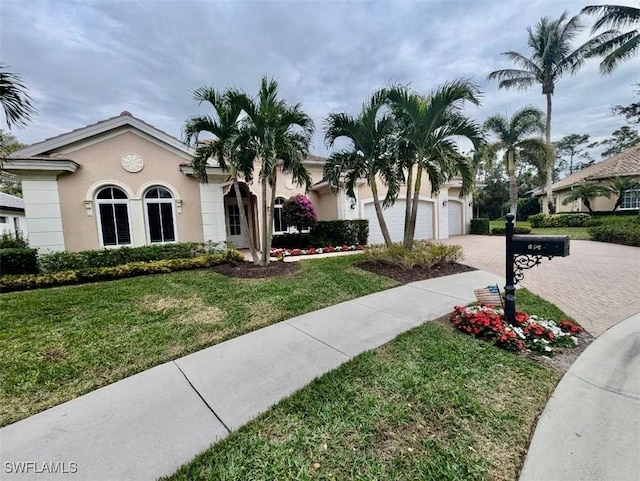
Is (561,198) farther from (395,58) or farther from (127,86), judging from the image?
(127,86)

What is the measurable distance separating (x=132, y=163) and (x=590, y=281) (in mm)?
14502

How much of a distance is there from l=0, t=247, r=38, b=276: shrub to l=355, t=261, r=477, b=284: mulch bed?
378 inches

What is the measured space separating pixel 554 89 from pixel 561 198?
1008 cm

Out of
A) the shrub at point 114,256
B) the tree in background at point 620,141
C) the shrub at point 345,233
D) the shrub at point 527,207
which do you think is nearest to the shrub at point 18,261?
the shrub at point 114,256

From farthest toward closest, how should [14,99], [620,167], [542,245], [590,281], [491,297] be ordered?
[620,167] < [590,281] < [14,99] < [491,297] < [542,245]

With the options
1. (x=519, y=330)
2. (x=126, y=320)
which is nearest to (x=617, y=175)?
(x=519, y=330)

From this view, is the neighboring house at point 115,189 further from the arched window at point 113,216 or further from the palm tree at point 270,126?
the palm tree at point 270,126

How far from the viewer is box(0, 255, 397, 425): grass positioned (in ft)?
10.8

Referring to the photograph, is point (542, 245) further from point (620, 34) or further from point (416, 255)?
point (620, 34)

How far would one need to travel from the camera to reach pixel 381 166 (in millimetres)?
8953

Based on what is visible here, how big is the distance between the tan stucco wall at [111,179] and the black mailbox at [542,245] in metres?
10.3

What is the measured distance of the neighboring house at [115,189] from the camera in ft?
28.4

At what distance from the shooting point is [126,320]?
498cm

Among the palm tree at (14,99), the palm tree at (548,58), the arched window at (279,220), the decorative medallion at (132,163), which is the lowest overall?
the arched window at (279,220)
